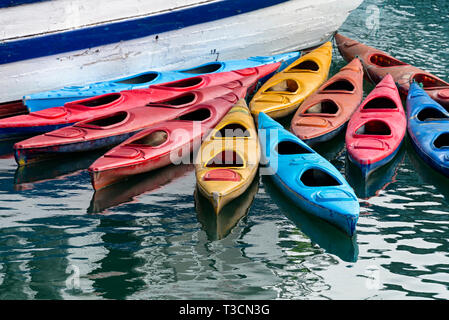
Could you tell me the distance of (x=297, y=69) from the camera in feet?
30.1

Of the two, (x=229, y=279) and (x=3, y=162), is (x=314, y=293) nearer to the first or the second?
(x=229, y=279)

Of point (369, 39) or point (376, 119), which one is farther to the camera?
point (369, 39)

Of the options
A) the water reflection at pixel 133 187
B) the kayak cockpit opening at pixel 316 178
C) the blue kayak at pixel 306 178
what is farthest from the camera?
the kayak cockpit opening at pixel 316 178

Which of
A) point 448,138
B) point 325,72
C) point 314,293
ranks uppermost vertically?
point 325,72

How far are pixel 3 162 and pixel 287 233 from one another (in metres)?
3.96

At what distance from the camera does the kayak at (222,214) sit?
6.00 metres

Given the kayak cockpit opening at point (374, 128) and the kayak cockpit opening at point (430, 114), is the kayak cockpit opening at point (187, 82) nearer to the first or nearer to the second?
the kayak cockpit opening at point (374, 128)

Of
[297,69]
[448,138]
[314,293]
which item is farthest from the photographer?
[297,69]

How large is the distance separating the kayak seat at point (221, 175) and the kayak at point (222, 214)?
34 cm

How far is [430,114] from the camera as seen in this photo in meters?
7.97

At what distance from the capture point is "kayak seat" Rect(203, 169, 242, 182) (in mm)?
6219

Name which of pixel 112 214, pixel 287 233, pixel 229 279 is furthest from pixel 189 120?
pixel 229 279

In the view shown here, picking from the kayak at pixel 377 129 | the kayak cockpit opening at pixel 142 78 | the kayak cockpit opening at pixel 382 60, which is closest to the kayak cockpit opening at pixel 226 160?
the kayak at pixel 377 129

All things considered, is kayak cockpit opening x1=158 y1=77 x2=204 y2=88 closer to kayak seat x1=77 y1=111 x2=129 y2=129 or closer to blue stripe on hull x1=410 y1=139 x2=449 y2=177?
kayak seat x1=77 y1=111 x2=129 y2=129
